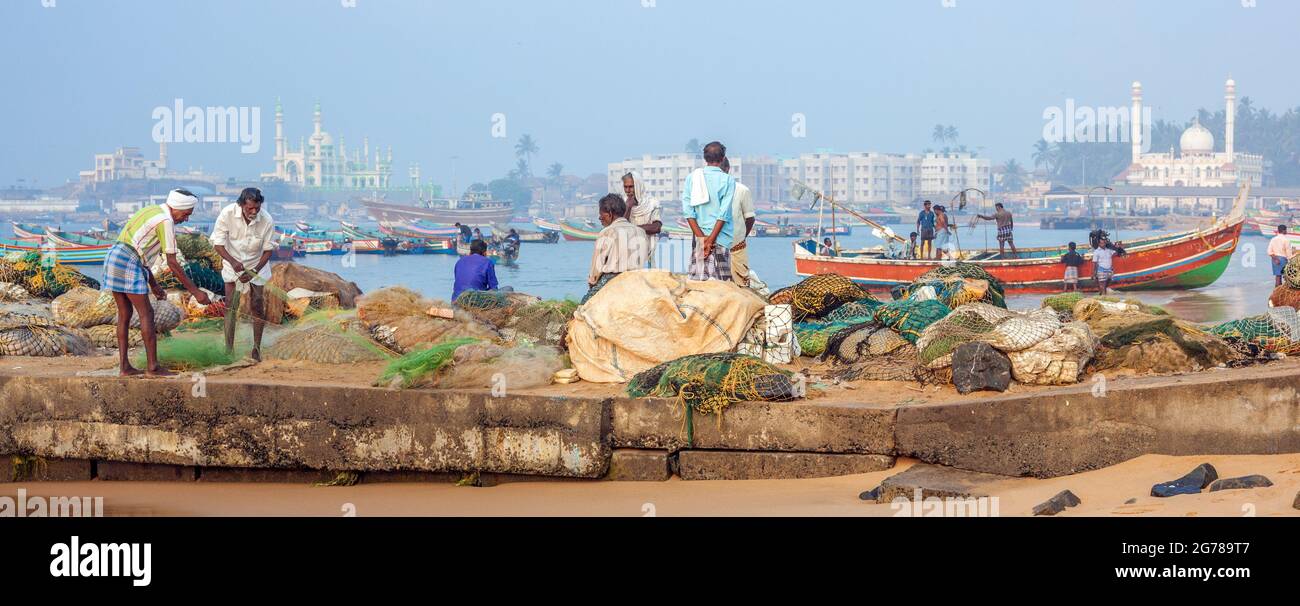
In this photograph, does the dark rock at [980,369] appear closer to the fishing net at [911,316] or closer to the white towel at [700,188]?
the fishing net at [911,316]

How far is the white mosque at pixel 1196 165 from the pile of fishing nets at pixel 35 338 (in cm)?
14633

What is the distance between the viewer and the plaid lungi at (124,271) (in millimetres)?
7781

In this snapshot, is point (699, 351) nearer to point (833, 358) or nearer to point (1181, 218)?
point (833, 358)

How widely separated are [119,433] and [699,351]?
12.0 feet

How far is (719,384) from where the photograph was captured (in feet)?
23.1

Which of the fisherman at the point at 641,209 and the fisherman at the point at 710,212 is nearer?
the fisherman at the point at 710,212

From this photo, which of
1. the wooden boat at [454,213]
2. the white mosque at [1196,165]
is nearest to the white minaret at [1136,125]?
the white mosque at [1196,165]

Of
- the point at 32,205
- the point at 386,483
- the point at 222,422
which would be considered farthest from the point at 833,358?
the point at 32,205

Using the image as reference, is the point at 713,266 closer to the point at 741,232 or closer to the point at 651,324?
the point at 741,232

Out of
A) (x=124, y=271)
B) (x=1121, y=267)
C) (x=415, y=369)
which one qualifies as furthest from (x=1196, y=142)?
(x=124, y=271)

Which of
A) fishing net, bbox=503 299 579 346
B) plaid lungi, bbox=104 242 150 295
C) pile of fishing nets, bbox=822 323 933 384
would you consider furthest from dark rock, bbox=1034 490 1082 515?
plaid lungi, bbox=104 242 150 295

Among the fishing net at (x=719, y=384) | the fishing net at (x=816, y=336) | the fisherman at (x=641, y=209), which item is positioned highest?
the fisherman at (x=641, y=209)

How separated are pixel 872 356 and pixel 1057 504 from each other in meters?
2.46
